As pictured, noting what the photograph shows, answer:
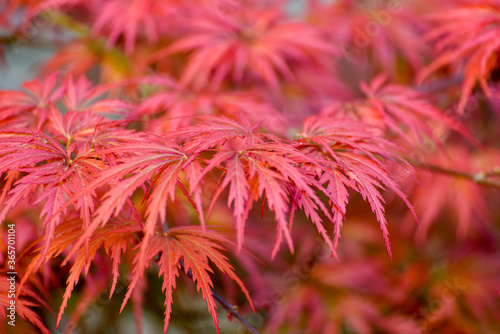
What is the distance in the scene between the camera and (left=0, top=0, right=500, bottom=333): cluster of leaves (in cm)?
56

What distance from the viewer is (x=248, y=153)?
0.56 metres

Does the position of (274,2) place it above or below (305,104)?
above

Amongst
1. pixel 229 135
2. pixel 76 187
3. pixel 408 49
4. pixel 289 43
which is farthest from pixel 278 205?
pixel 408 49

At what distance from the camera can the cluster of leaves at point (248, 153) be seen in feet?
1.83

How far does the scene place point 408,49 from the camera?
128cm

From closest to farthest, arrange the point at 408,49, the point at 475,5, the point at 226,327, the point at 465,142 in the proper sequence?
the point at 475,5 → the point at 408,49 → the point at 226,327 → the point at 465,142

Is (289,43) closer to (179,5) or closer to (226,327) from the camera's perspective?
(179,5)

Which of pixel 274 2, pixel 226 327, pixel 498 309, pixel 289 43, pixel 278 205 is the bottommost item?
pixel 226 327

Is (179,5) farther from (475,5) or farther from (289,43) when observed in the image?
(475,5)

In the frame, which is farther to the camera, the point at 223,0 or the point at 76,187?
the point at 223,0

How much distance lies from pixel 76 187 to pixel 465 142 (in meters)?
1.42

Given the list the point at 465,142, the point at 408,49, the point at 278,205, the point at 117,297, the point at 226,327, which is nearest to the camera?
the point at 278,205

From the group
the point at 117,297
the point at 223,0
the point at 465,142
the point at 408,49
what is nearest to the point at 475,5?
the point at 408,49

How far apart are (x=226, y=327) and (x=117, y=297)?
1.40 feet
